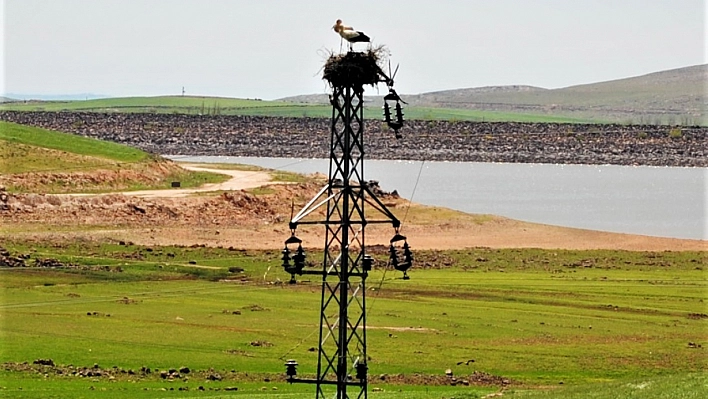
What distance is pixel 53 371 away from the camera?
30.7 metres

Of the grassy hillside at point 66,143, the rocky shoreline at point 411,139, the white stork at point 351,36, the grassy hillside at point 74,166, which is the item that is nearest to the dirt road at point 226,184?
the grassy hillside at point 74,166

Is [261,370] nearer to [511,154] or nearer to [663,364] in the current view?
[663,364]

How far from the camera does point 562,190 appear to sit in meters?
101

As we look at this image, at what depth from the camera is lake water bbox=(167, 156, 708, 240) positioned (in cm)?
7856

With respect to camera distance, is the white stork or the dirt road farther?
the dirt road

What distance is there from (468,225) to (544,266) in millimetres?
14023

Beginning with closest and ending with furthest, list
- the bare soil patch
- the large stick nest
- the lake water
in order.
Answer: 1. the large stick nest
2. the bare soil patch
3. the lake water

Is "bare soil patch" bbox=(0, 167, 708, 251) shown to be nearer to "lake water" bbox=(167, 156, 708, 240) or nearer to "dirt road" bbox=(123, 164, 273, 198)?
"dirt road" bbox=(123, 164, 273, 198)

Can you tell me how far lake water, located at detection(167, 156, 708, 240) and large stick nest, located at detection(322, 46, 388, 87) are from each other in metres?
46.2

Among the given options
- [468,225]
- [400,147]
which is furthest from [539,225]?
[400,147]

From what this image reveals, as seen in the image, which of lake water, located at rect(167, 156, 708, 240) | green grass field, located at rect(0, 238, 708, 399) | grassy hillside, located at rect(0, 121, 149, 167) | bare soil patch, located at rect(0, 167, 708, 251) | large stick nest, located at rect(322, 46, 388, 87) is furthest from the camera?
grassy hillside, located at rect(0, 121, 149, 167)

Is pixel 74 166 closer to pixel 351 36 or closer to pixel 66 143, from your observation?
pixel 66 143

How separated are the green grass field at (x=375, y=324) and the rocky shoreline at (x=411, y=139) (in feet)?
243

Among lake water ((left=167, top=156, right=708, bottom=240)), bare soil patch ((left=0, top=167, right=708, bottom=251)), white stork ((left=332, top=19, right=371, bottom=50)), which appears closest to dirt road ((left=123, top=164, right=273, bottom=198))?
bare soil patch ((left=0, top=167, right=708, bottom=251))
